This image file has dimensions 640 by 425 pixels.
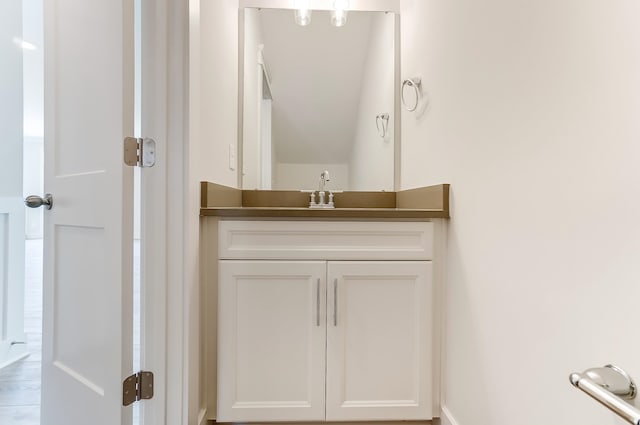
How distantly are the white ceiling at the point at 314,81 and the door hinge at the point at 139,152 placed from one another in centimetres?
100

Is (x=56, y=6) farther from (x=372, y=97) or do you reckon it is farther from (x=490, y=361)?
(x=490, y=361)

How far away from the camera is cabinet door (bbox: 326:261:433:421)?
125 cm

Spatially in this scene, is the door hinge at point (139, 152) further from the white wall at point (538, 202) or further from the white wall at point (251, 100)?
the white wall at point (538, 202)

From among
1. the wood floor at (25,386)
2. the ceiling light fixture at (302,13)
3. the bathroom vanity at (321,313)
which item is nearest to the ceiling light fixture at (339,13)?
the ceiling light fixture at (302,13)

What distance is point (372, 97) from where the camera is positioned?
79.1 inches

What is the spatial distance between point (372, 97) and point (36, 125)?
5.40 m

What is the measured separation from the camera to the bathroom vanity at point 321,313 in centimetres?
124

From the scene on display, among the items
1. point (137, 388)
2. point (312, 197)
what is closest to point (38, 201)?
point (137, 388)

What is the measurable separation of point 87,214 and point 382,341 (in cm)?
112

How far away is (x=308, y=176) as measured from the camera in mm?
1978

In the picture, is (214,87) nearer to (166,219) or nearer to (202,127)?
(202,127)

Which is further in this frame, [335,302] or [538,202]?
[335,302]

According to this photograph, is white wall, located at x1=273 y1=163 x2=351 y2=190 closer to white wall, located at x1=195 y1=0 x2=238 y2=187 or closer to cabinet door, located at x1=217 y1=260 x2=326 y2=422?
white wall, located at x1=195 y1=0 x2=238 y2=187

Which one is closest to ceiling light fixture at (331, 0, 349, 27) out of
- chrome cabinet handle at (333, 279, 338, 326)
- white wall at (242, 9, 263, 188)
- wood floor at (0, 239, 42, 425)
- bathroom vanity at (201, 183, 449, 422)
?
white wall at (242, 9, 263, 188)
